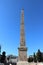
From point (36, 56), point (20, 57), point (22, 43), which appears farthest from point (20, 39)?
point (36, 56)

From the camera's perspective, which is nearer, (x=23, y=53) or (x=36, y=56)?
(x=23, y=53)

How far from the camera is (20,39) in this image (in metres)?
33.2

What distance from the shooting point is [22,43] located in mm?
33219

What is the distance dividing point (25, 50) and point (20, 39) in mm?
2067

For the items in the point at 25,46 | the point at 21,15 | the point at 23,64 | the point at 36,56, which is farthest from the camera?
the point at 36,56

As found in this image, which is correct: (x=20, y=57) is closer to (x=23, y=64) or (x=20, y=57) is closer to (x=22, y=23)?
(x=23, y=64)

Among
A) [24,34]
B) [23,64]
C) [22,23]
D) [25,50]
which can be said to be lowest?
[23,64]

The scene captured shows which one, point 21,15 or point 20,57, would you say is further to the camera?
point 21,15

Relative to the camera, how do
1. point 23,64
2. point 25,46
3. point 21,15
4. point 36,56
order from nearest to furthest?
1. point 23,64
2. point 25,46
3. point 21,15
4. point 36,56

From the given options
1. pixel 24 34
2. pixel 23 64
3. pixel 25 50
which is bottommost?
pixel 23 64

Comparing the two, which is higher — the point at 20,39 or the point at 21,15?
the point at 21,15

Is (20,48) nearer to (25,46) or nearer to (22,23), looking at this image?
(25,46)

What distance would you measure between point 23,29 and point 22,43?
249cm

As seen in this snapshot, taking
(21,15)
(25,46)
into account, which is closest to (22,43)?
(25,46)
